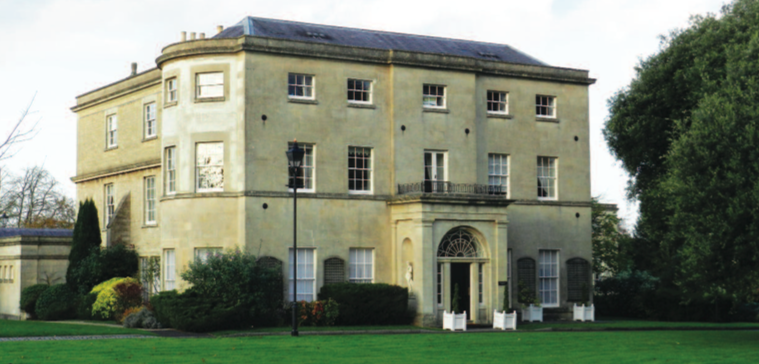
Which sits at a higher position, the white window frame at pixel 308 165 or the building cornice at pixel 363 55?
the building cornice at pixel 363 55

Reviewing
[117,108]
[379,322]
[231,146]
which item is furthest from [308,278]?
[117,108]

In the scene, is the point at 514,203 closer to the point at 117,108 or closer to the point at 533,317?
the point at 533,317

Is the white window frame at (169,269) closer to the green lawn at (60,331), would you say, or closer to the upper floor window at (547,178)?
the green lawn at (60,331)

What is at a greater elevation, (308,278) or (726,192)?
(726,192)

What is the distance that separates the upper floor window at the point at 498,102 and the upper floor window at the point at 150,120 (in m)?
14.4

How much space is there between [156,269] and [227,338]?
11.6 m

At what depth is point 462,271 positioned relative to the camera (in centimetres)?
3638

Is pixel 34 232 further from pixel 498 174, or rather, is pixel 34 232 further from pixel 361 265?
pixel 498 174

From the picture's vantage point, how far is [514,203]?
3969cm

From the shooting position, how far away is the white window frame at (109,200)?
147 ft

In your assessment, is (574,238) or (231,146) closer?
(231,146)

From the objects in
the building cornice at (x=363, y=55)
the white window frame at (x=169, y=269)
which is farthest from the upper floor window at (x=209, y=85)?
the white window frame at (x=169, y=269)

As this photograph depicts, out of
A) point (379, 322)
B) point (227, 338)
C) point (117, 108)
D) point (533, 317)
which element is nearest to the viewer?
point (227, 338)

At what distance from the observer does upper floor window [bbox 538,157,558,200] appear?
4078cm
